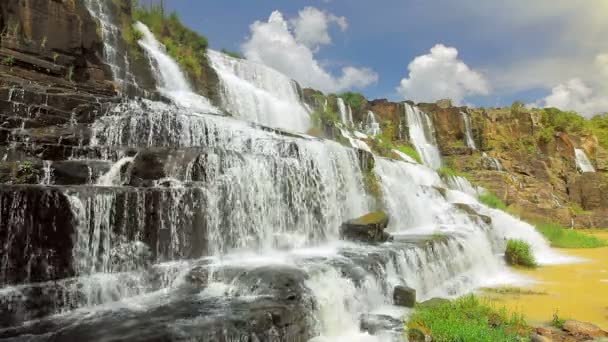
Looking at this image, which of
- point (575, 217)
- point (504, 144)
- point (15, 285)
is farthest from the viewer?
point (504, 144)

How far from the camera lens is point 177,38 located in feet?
72.3

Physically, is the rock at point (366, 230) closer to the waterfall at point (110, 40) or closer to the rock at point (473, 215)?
the rock at point (473, 215)

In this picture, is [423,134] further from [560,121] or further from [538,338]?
[538,338]

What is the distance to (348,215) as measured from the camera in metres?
13.8

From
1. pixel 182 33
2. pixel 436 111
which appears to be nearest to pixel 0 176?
pixel 182 33

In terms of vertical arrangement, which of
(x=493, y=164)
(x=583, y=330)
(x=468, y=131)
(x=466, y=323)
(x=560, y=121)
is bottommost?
(x=583, y=330)

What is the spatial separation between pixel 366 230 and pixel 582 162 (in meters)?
31.8

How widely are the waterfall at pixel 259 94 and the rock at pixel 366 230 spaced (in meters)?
10.4

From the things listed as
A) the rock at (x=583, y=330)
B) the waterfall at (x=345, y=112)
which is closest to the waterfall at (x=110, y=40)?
the rock at (x=583, y=330)

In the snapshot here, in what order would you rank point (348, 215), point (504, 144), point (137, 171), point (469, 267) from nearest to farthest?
point (137, 171)
point (469, 267)
point (348, 215)
point (504, 144)

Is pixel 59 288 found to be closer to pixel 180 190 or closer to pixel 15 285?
pixel 15 285

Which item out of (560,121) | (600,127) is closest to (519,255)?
(560,121)

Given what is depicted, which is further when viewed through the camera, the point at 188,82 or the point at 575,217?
the point at 575,217

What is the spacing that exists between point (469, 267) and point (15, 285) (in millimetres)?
11450
